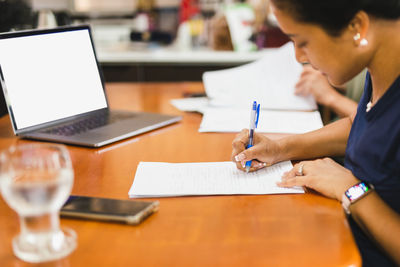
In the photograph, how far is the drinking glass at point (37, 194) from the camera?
0.58m

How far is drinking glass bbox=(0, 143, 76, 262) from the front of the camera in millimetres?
580

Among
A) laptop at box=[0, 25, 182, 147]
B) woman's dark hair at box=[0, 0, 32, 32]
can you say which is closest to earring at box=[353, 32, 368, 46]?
laptop at box=[0, 25, 182, 147]

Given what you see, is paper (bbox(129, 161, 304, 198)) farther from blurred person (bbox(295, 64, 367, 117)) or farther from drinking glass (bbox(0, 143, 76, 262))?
blurred person (bbox(295, 64, 367, 117))

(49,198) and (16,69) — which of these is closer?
(49,198)

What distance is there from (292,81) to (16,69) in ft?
3.08

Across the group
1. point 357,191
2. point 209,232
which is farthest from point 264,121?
point 209,232

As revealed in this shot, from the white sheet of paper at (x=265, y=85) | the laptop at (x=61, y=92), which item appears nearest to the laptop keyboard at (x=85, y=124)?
the laptop at (x=61, y=92)

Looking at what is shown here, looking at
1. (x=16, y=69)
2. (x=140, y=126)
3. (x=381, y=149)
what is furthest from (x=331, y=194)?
(x=16, y=69)

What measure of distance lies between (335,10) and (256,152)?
33cm

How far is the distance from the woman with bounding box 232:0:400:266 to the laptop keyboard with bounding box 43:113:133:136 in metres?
0.59

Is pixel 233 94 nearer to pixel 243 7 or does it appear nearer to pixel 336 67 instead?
pixel 336 67

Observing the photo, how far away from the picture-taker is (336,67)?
31.5 inches

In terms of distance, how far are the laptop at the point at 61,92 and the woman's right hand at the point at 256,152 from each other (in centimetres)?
34

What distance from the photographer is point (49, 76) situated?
121 cm
